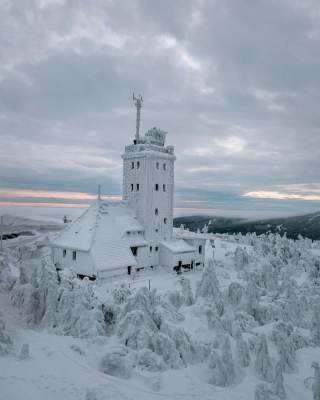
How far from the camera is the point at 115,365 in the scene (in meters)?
16.5

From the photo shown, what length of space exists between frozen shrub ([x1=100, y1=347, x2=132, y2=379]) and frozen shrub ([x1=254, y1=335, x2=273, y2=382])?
7.03 m

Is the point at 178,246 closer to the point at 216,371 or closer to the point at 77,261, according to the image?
the point at 77,261

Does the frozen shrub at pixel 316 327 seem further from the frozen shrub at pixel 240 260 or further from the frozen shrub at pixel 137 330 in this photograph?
the frozen shrub at pixel 240 260

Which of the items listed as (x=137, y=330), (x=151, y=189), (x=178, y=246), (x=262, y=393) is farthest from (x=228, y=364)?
(x=151, y=189)

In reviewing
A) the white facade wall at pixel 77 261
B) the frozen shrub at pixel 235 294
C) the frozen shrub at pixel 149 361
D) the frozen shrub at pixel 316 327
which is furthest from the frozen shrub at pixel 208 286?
the frozen shrub at pixel 149 361

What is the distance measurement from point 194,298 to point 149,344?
10.7 metres

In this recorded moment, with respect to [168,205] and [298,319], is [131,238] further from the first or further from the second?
[298,319]

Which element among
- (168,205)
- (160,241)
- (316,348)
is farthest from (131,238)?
(316,348)

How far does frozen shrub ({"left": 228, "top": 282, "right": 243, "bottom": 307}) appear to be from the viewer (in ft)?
93.7

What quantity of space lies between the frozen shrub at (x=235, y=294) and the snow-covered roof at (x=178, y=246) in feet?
37.4

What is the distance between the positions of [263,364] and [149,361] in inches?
246

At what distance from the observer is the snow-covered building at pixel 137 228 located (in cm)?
3403

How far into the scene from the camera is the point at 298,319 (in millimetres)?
27156

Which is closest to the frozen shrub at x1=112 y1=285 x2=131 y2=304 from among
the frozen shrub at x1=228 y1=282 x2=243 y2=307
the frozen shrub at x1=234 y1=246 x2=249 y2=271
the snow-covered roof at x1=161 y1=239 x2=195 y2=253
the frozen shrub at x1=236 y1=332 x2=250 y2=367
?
the frozen shrub at x1=236 y1=332 x2=250 y2=367
